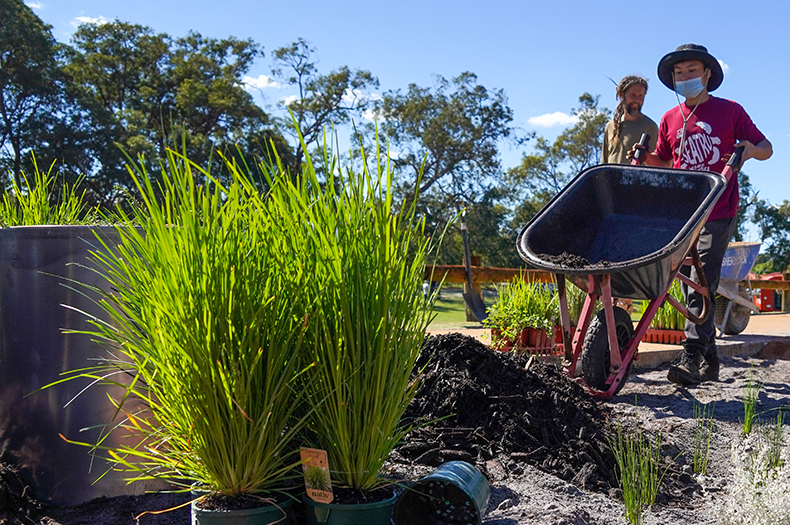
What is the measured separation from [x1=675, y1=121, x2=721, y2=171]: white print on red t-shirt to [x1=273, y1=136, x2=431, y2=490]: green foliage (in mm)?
3282

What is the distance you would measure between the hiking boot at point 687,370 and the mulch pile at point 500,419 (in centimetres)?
108

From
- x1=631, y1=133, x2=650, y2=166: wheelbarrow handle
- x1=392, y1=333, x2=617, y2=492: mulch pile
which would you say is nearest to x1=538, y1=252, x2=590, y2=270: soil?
x1=392, y1=333, x2=617, y2=492: mulch pile

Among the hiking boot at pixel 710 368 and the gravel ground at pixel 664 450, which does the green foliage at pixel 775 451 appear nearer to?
the gravel ground at pixel 664 450

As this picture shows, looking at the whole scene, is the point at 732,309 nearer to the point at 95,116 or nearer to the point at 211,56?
the point at 95,116

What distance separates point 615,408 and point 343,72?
22839mm

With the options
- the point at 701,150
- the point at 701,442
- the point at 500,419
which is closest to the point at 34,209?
the point at 500,419

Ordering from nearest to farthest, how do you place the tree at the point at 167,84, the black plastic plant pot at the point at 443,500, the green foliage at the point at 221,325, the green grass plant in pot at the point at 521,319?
1. the green foliage at the point at 221,325
2. the black plastic plant pot at the point at 443,500
3. the green grass plant in pot at the point at 521,319
4. the tree at the point at 167,84

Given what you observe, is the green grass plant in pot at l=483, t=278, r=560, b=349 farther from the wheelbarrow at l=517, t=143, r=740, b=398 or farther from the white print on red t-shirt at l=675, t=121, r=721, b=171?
the white print on red t-shirt at l=675, t=121, r=721, b=171

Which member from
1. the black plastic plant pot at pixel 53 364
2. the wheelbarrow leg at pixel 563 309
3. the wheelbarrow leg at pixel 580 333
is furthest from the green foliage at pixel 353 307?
the wheelbarrow leg at pixel 580 333

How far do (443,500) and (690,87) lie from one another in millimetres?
3510

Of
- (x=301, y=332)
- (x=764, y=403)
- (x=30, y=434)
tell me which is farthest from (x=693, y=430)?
(x=30, y=434)

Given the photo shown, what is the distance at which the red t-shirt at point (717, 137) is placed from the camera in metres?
4.24

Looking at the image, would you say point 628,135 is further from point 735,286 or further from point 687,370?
point 735,286

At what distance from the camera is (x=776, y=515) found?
6.64ft
